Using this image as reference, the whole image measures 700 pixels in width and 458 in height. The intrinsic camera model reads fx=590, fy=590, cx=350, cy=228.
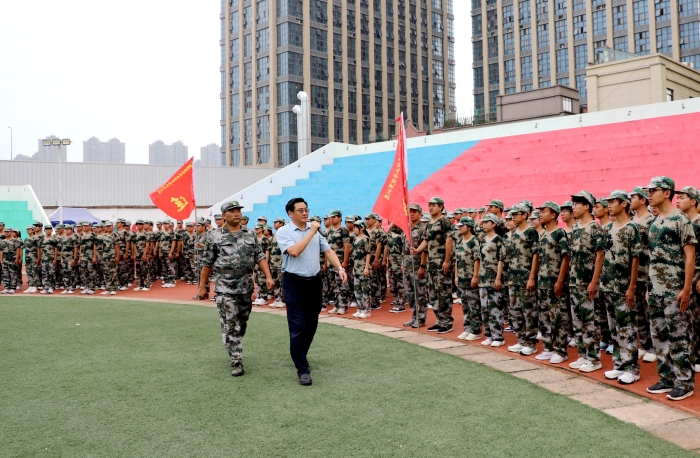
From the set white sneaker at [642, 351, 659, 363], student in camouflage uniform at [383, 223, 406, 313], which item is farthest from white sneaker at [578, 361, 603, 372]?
student in camouflage uniform at [383, 223, 406, 313]

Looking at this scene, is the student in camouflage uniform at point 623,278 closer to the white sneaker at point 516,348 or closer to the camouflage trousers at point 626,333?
the camouflage trousers at point 626,333

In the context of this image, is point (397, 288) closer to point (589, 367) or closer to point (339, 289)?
point (339, 289)

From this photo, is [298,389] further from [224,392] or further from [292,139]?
[292,139]

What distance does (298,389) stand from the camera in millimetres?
5453

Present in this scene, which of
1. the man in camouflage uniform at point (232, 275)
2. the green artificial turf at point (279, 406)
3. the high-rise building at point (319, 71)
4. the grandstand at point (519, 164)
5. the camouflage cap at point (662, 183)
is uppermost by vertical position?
the high-rise building at point (319, 71)

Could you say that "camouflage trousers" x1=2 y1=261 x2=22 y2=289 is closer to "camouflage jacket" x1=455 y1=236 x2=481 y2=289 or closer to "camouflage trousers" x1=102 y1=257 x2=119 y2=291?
"camouflage trousers" x1=102 y1=257 x2=119 y2=291

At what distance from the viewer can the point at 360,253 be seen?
34.7ft

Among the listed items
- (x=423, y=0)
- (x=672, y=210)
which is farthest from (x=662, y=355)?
(x=423, y=0)

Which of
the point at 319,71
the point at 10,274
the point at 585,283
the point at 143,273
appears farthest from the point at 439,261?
the point at 319,71

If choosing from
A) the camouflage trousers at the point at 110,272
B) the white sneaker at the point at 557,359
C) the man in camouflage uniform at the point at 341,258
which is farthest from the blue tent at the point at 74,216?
the white sneaker at the point at 557,359

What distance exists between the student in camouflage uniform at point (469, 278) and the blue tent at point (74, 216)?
24.1 meters

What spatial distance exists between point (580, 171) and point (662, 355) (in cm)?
1167

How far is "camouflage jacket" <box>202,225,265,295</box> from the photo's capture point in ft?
20.1

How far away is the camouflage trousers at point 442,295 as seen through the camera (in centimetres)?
836
